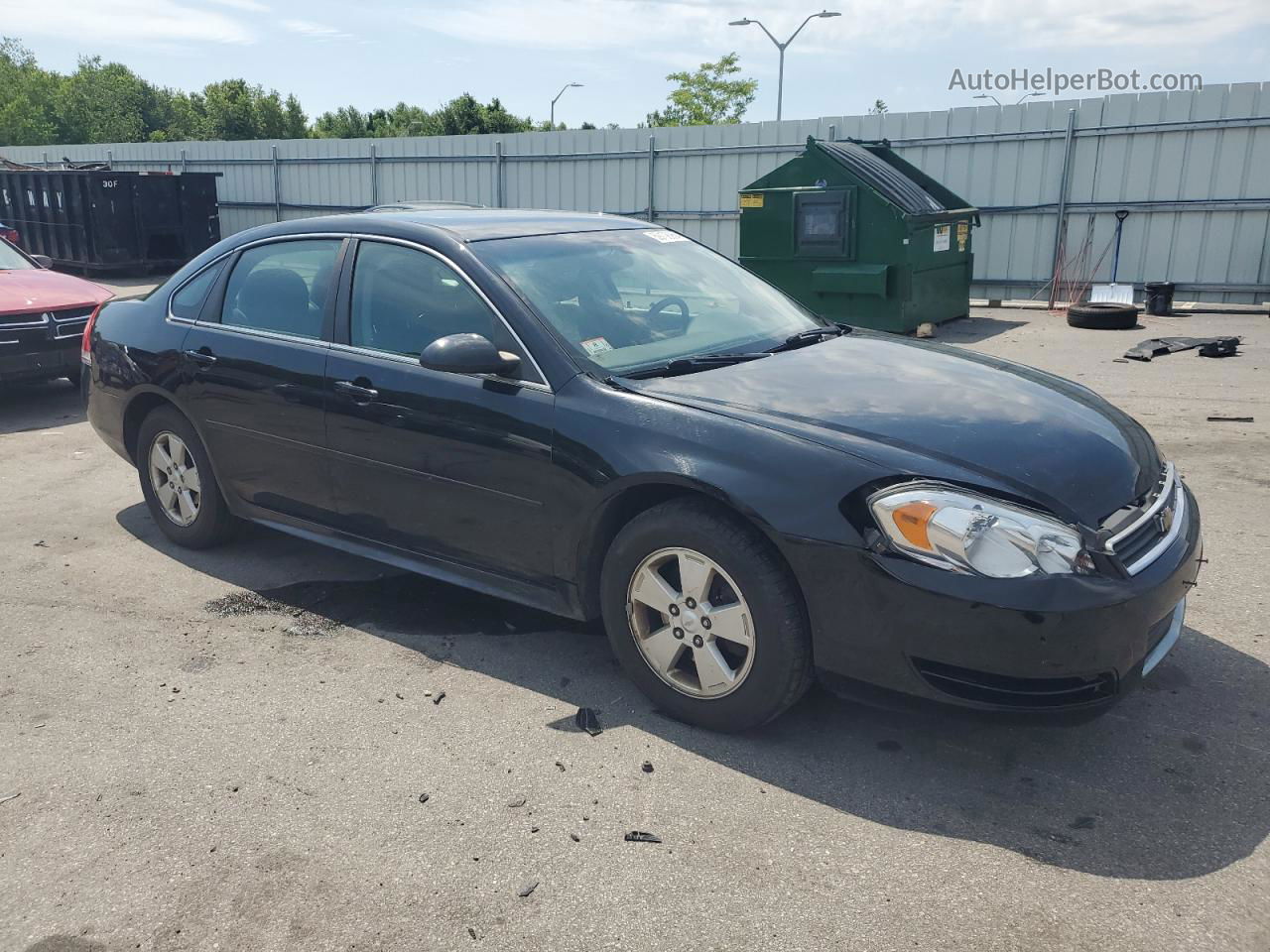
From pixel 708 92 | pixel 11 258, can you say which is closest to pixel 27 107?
pixel 708 92

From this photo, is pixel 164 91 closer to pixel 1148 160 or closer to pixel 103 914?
pixel 1148 160

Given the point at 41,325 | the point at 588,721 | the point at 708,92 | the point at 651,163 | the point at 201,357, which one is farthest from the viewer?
the point at 708,92

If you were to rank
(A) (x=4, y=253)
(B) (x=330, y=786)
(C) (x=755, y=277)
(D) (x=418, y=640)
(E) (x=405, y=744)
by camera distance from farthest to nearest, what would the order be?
(A) (x=4, y=253)
(C) (x=755, y=277)
(D) (x=418, y=640)
(E) (x=405, y=744)
(B) (x=330, y=786)

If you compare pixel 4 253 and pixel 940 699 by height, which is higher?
pixel 4 253

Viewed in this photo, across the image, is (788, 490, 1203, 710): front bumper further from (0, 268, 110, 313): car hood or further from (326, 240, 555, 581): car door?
(0, 268, 110, 313): car hood

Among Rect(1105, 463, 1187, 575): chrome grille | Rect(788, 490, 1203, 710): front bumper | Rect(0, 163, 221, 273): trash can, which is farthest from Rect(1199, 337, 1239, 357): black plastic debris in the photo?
Rect(0, 163, 221, 273): trash can

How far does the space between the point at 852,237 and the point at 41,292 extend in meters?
8.36

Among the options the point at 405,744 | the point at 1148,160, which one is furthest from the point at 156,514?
the point at 1148,160

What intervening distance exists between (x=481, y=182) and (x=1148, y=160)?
12.6 meters

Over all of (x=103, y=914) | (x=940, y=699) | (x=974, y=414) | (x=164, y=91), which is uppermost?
(x=164, y=91)

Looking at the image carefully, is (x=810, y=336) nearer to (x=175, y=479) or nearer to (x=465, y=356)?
(x=465, y=356)

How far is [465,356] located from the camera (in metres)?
3.59

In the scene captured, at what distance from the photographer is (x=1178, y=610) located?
3.33m

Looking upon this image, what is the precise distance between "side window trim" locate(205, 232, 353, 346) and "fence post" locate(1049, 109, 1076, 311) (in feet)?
43.7
